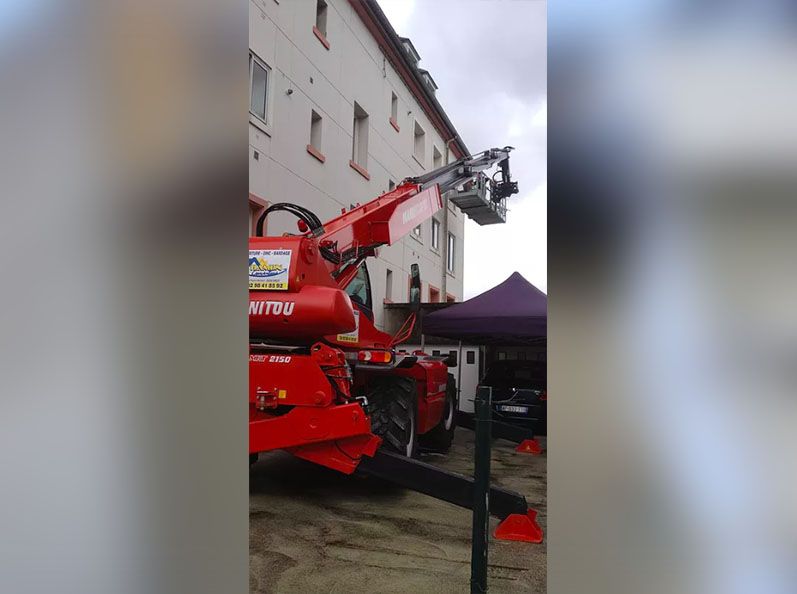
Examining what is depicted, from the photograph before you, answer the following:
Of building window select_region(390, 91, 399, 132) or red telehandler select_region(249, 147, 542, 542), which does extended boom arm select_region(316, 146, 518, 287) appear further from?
building window select_region(390, 91, 399, 132)

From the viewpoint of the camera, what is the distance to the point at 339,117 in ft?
39.5

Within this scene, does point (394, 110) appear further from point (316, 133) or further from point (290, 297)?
point (290, 297)

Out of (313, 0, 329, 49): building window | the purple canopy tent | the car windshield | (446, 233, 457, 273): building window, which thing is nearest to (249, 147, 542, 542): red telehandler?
the car windshield

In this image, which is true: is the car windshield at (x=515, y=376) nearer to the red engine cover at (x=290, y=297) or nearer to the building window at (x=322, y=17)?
the red engine cover at (x=290, y=297)

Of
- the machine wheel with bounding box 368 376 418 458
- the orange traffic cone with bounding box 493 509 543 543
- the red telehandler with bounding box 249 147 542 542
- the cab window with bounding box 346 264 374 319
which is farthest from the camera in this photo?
A: the cab window with bounding box 346 264 374 319

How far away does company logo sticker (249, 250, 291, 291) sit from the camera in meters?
4.93

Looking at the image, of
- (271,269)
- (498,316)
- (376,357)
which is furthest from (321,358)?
(498,316)

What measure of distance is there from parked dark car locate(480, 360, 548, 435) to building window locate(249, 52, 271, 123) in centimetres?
564

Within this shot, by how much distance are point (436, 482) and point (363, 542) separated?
69 centimetres

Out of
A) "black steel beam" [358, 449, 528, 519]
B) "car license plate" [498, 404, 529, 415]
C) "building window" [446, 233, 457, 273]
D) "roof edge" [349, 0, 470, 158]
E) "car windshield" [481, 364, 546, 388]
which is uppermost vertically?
"roof edge" [349, 0, 470, 158]
